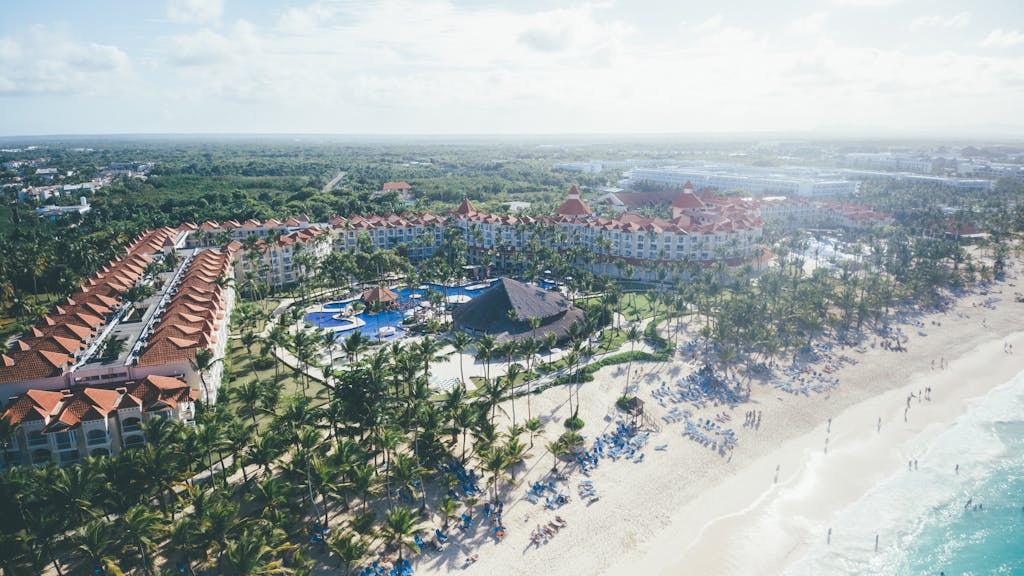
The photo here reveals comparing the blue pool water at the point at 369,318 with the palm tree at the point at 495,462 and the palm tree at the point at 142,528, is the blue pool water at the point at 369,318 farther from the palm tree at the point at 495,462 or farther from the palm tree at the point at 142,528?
the palm tree at the point at 142,528

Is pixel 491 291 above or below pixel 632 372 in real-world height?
above

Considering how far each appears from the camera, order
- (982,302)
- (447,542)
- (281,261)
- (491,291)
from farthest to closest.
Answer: (281,261), (982,302), (491,291), (447,542)

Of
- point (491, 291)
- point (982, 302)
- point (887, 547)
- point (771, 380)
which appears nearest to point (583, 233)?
point (491, 291)

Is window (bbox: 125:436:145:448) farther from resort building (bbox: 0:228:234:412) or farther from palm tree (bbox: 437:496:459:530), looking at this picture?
palm tree (bbox: 437:496:459:530)

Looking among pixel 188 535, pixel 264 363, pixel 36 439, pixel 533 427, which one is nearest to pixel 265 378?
pixel 264 363

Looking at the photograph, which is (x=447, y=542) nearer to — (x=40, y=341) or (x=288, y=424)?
(x=288, y=424)

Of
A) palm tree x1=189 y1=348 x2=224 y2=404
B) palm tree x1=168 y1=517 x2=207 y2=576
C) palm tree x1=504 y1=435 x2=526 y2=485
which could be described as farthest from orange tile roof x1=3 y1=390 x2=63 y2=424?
palm tree x1=504 y1=435 x2=526 y2=485
